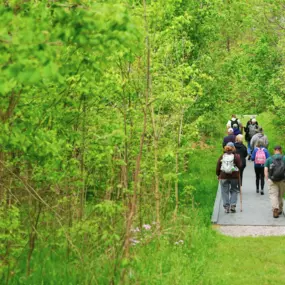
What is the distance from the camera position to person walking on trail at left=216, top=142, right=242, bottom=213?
570 inches

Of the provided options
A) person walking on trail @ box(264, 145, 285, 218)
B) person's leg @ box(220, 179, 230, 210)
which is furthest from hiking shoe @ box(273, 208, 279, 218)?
person's leg @ box(220, 179, 230, 210)

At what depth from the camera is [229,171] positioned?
1446 centimetres

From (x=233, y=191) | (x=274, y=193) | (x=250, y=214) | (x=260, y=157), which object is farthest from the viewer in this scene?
(x=260, y=157)

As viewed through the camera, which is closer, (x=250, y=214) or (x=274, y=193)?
(x=274, y=193)

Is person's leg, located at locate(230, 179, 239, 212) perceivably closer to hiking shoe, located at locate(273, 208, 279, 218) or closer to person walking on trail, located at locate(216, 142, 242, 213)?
person walking on trail, located at locate(216, 142, 242, 213)

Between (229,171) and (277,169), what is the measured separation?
3.60 feet

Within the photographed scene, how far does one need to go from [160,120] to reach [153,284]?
134 inches

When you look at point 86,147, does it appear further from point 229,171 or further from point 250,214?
point 250,214

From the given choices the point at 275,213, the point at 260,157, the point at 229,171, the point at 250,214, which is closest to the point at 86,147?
the point at 229,171

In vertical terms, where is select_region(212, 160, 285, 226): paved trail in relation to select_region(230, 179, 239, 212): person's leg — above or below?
below

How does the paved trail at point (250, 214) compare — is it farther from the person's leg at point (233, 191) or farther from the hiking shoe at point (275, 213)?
the person's leg at point (233, 191)

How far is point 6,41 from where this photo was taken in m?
4.14

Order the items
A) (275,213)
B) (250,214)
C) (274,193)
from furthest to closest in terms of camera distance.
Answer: (250,214) → (275,213) → (274,193)

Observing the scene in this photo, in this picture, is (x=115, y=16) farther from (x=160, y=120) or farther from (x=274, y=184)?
(x=274, y=184)
